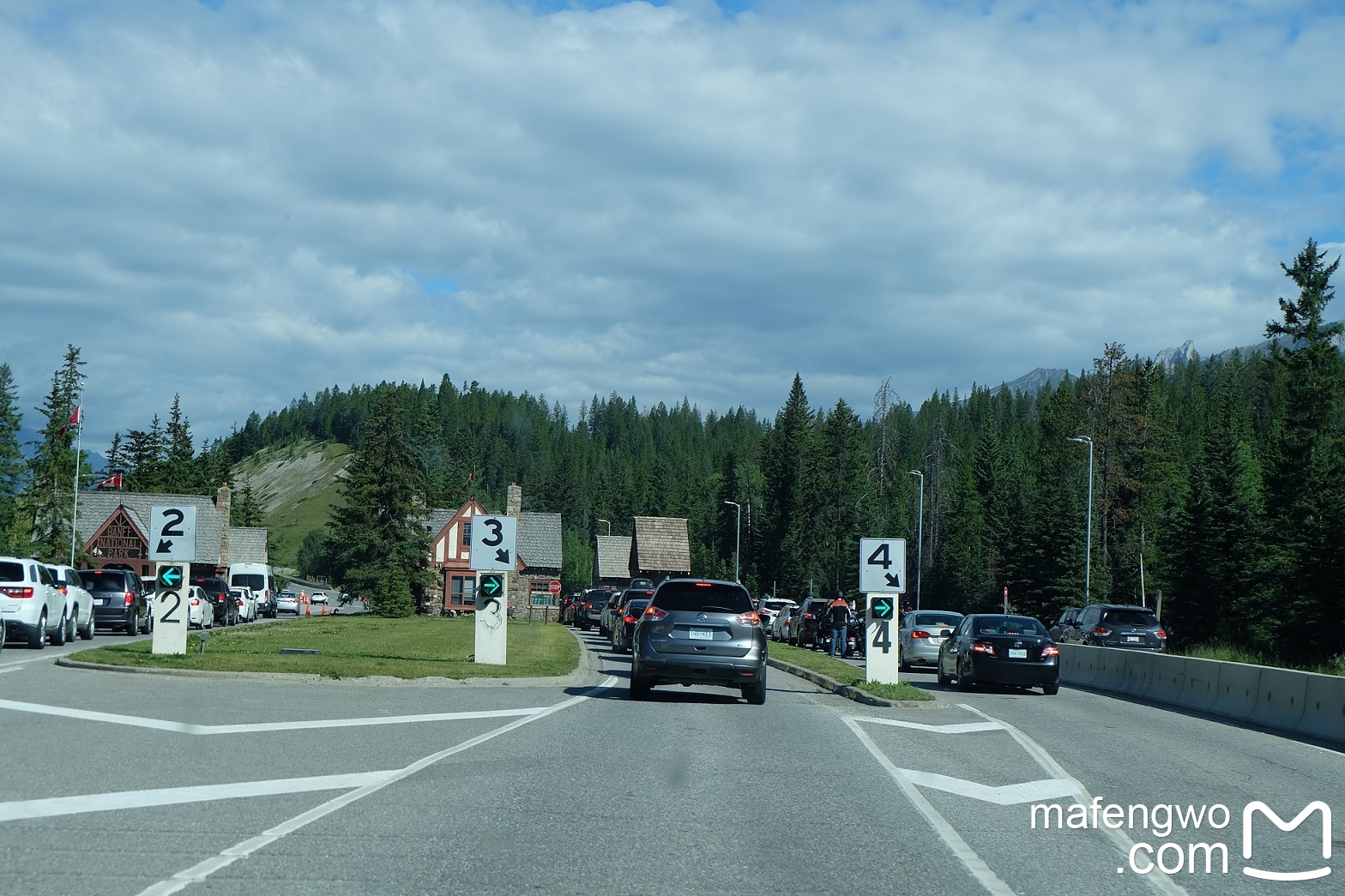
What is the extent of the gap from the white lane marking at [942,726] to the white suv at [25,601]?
18.5m

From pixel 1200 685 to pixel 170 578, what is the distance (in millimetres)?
18561

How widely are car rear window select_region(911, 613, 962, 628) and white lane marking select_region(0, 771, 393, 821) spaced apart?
22638mm

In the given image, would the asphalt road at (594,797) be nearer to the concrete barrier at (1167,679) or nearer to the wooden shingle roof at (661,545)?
the concrete barrier at (1167,679)

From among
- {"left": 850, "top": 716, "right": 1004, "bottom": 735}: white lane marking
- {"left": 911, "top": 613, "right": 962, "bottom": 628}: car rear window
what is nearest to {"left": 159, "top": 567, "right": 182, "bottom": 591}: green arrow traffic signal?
{"left": 850, "top": 716, "right": 1004, "bottom": 735}: white lane marking

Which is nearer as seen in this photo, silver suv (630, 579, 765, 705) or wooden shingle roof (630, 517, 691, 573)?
silver suv (630, 579, 765, 705)

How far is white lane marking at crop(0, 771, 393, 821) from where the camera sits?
860cm

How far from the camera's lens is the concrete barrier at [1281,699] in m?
18.5

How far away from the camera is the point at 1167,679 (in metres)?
24.4

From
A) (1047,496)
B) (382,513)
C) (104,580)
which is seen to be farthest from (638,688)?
(1047,496)

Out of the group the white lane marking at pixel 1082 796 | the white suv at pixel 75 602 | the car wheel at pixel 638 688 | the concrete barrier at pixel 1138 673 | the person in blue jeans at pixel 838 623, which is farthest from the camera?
the person in blue jeans at pixel 838 623

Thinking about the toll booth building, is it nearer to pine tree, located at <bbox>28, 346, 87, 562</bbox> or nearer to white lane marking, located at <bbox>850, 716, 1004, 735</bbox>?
pine tree, located at <bbox>28, 346, 87, 562</bbox>

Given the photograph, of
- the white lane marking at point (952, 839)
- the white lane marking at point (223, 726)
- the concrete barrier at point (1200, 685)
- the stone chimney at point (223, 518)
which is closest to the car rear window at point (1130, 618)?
the concrete barrier at point (1200, 685)

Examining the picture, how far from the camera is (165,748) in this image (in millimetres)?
11820

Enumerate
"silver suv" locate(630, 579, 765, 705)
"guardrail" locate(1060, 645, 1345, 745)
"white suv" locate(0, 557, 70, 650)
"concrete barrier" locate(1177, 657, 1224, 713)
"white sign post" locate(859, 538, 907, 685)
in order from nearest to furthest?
"guardrail" locate(1060, 645, 1345, 745)
"silver suv" locate(630, 579, 765, 705)
"white sign post" locate(859, 538, 907, 685)
"concrete barrier" locate(1177, 657, 1224, 713)
"white suv" locate(0, 557, 70, 650)
